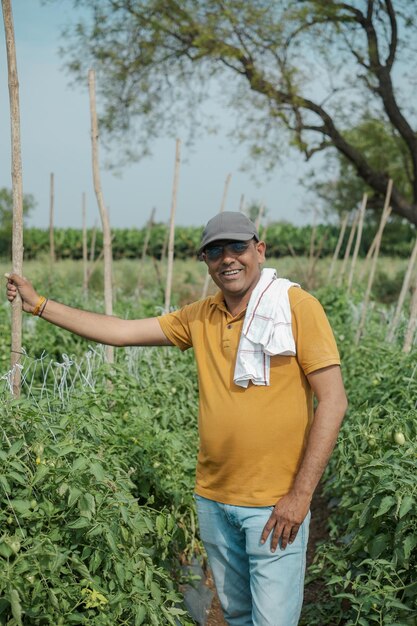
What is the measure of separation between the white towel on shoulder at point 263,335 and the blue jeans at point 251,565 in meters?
0.43

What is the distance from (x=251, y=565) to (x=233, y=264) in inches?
37.3

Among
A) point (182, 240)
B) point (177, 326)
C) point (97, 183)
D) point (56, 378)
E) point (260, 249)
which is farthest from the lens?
point (182, 240)

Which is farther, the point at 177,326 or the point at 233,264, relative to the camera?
the point at 177,326

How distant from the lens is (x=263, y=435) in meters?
2.51

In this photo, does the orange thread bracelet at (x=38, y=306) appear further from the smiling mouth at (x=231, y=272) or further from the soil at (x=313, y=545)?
the soil at (x=313, y=545)

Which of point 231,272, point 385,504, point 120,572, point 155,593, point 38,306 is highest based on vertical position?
point 231,272

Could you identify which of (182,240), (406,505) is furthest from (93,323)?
(182,240)

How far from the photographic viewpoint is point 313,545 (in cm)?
483

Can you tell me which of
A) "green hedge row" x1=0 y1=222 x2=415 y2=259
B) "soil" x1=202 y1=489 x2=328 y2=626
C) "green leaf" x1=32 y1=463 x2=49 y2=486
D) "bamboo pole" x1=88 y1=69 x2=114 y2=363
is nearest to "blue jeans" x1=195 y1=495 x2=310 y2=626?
"green leaf" x1=32 y1=463 x2=49 y2=486

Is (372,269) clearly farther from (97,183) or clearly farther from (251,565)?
(251,565)

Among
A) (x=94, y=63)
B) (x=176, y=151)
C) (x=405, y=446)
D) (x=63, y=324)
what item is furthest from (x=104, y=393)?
(x=94, y=63)

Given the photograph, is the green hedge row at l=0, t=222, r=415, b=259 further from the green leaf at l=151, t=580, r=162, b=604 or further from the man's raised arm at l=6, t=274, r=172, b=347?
the green leaf at l=151, t=580, r=162, b=604

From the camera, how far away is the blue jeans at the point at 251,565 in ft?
8.20

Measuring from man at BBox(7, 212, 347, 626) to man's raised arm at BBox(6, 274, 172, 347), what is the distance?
1.03ft
